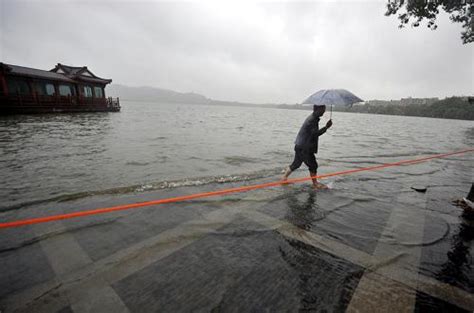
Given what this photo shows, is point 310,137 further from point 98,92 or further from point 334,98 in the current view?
point 98,92

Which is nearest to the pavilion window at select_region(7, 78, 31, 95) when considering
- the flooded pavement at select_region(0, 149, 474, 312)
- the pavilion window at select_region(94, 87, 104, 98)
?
the pavilion window at select_region(94, 87, 104, 98)

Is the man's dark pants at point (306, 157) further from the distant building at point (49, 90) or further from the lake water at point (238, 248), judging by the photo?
the distant building at point (49, 90)

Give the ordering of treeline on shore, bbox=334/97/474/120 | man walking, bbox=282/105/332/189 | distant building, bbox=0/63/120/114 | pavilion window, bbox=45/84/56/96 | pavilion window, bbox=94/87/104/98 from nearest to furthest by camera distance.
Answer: man walking, bbox=282/105/332/189 → distant building, bbox=0/63/120/114 → pavilion window, bbox=45/84/56/96 → pavilion window, bbox=94/87/104/98 → treeline on shore, bbox=334/97/474/120

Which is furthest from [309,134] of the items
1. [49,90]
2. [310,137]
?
[49,90]

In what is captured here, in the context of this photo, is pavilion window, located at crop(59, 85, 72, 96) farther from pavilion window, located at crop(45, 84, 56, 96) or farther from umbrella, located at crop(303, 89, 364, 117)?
umbrella, located at crop(303, 89, 364, 117)

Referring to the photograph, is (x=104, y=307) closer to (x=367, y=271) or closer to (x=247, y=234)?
(x=247, y=234)

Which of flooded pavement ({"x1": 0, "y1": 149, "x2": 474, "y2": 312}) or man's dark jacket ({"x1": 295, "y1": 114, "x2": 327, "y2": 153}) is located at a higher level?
man's dark jacket ({"x1": 295, "y1": 114, "x2": 327, "y2": 153})

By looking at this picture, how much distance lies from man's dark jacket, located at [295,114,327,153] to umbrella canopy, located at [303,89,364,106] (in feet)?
1.27

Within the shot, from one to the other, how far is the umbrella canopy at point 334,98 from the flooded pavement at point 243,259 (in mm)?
2321

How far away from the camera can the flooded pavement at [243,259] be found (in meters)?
2.20

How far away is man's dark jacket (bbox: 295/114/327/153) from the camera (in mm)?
5383

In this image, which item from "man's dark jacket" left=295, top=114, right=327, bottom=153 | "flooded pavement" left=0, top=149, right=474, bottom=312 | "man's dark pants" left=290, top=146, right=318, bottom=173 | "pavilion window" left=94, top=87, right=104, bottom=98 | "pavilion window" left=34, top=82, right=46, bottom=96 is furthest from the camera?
"pavilion window" left=94, top=87, right=104, bottom=98

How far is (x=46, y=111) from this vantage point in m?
28.2

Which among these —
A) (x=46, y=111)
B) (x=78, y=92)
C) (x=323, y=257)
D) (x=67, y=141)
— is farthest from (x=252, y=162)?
(x=78, y=92)
